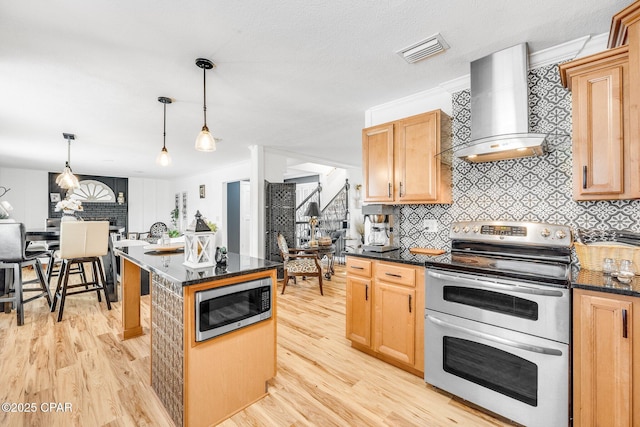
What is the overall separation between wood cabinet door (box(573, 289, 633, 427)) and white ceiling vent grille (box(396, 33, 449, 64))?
182 cm

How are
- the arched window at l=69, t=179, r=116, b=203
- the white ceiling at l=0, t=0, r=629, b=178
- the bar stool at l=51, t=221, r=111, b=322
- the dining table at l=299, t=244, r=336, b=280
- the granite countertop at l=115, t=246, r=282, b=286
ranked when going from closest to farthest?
the granite countertop at l=115, t=246, r=282, b=286
the white ceiling at l=0, t=0, r=629, b=178
the bar stool at l=51, t=221, r=111, b=322
the dining table at l=299, t=244, r=336, b=280
the arched window at l=69, t=179, r=116, b=203

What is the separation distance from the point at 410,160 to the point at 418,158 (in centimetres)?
8

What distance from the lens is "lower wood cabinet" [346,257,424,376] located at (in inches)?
87.3

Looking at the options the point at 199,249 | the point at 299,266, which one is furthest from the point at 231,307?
the point at 299,266

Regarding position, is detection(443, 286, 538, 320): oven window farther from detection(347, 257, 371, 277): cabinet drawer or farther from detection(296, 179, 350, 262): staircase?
detection(296, 179, 350, 262): staircase

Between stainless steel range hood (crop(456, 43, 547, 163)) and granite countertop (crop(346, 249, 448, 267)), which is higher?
stainless steel range hood (crop(456, 43, 547, 163))

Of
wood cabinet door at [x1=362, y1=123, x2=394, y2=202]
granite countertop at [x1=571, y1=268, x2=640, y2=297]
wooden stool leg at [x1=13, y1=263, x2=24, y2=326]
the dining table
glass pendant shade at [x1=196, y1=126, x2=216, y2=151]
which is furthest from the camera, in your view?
the dining table

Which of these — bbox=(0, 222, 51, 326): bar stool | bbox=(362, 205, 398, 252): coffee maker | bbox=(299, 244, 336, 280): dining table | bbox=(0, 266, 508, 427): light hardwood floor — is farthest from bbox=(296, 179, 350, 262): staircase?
bbox=(0, 222, 51, 326): bar stool

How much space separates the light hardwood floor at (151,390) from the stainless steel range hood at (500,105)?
1.83 metres

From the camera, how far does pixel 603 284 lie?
1.46m

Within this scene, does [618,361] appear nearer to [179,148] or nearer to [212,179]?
[179,148]

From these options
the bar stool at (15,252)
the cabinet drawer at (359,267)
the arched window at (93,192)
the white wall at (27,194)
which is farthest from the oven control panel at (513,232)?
the white wall at (27,194)

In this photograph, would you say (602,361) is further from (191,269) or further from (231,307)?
(191,269)

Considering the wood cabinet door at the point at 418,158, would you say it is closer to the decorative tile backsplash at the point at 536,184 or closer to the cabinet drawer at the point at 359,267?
the decorative tile backsplash at the point at 536,184
